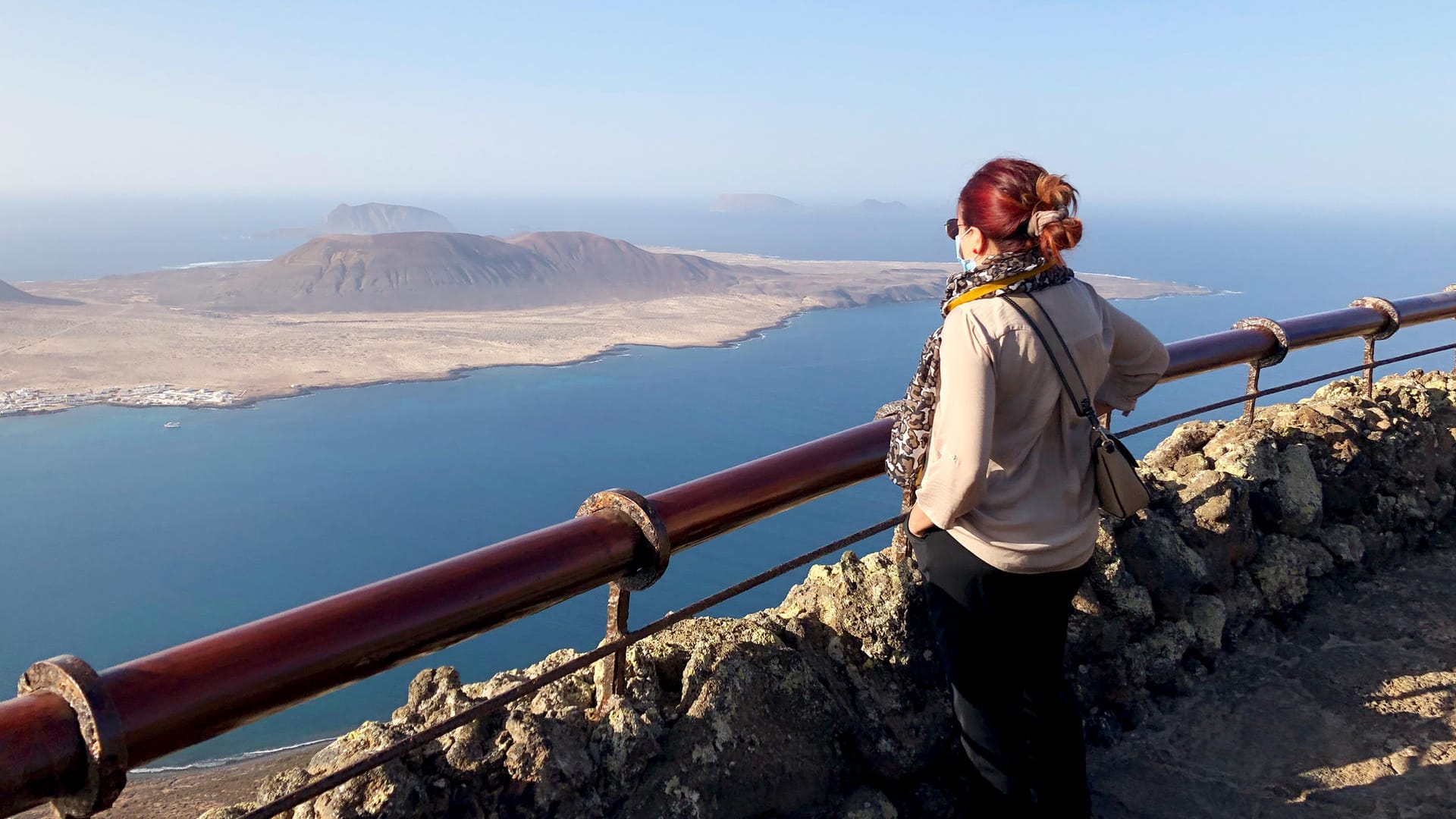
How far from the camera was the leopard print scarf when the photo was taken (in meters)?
1.32

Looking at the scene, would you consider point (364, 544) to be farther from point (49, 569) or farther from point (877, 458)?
point (877, 458)

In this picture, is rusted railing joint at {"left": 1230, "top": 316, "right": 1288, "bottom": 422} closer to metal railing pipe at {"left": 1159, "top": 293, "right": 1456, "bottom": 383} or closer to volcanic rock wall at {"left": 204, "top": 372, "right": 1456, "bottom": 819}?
metal railing pipe at {"left": 1159, "top": 293, "right": 1456, "bottom": 383}

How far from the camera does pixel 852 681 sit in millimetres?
1724

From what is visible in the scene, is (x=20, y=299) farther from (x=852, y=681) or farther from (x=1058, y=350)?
(x=1058, y=350)

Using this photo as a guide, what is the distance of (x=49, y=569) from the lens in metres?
34.7

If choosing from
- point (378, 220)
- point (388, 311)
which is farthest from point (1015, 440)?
point (378, 220)

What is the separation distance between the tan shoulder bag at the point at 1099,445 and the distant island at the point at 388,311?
60.6 m

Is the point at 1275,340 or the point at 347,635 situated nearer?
the point at 347,635

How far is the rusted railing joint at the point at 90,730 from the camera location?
2.52 ft

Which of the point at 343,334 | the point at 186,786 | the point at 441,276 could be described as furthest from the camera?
the point at 441,276

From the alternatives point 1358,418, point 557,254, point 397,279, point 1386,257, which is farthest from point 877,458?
point 1386,257

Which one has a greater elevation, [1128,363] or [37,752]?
[1128,363]

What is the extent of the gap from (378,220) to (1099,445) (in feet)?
597

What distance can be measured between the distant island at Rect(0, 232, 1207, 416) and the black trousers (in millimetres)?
60399
